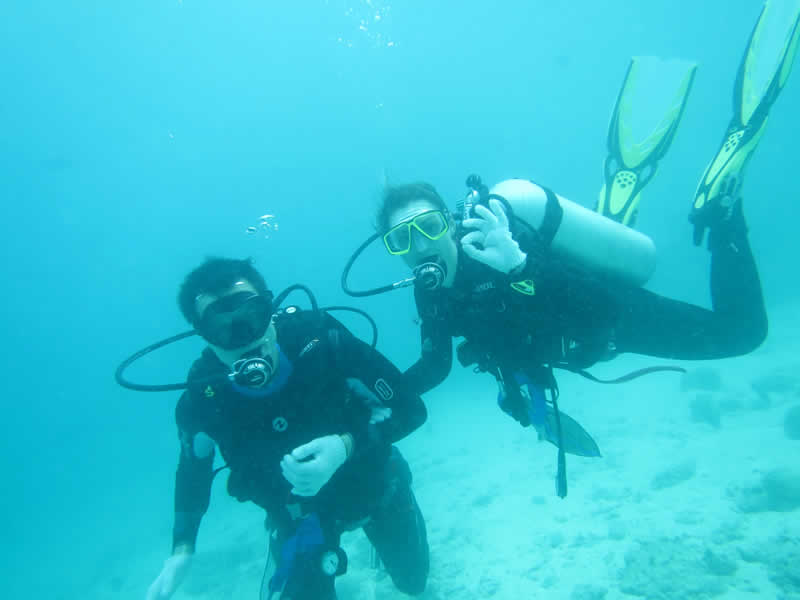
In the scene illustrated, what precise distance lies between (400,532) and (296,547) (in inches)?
78.4

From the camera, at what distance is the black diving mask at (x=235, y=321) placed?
3.39m

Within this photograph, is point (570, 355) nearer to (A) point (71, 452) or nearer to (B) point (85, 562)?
(B) point (85, 562)

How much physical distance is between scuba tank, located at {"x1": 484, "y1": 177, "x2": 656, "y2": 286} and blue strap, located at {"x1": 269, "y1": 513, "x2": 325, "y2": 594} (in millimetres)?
2895

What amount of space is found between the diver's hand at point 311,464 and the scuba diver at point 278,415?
0.23 meters

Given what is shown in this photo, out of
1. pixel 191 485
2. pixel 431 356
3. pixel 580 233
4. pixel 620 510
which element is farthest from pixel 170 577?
pixel 620 510

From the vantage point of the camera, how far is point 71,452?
78.7 m

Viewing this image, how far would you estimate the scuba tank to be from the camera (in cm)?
401

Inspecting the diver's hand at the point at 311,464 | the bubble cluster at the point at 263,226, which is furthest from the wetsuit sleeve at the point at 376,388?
the bubble cluster at the point at 263,226

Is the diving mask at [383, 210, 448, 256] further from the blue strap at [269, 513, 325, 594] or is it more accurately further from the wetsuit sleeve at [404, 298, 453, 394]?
the blue strap at [269, 513, 325, 594]

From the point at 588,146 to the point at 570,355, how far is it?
258 feet

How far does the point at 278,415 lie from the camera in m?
3.74

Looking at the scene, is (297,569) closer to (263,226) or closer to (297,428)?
(297,428)

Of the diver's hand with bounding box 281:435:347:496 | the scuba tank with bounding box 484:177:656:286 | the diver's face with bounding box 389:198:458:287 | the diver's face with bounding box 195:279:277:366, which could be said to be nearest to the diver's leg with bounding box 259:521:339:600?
the diver's hand with bounding box 281:435:347:496

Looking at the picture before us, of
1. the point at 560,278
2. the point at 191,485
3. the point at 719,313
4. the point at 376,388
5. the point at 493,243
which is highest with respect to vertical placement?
the point at 493,243
